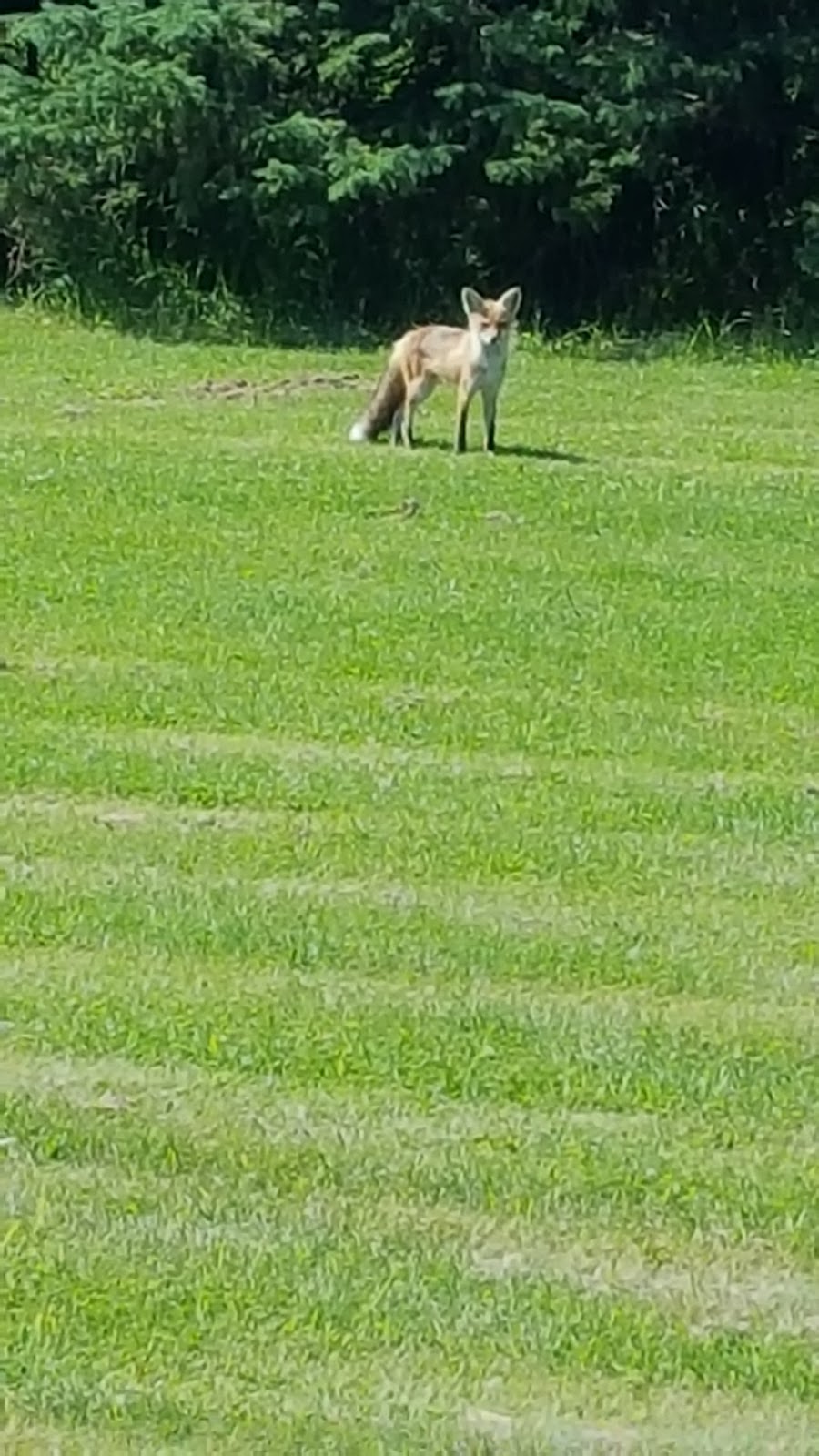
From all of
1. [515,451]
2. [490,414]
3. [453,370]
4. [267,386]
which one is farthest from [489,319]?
Answer: [267,386]

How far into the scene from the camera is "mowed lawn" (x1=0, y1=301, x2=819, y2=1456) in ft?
16.4

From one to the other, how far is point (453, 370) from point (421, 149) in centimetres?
661

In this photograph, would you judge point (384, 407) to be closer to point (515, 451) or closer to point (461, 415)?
point (461, 415)

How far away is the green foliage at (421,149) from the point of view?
70.0ft

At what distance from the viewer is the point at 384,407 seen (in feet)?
52.0

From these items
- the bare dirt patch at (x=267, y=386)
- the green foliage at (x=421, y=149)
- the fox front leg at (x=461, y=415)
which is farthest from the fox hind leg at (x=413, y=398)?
the green foliage at (x=421, y=149)

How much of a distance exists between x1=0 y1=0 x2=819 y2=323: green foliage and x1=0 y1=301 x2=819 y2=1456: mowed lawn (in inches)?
266

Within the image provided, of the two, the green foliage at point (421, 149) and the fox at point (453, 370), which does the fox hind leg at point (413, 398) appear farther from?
the green foliage at point (421, 149)

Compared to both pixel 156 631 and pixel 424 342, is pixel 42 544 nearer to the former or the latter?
pixel 156 631

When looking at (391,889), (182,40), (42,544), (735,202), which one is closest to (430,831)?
(391,889)

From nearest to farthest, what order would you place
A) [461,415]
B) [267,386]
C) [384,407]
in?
1. [461,415]
2. [384,407]
3. [267,386]

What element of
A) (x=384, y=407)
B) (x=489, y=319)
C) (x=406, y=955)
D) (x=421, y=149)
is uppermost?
(x=421, y=149)

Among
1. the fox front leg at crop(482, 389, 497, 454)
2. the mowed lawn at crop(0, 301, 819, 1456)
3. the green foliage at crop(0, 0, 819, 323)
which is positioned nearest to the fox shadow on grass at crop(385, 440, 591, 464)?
the fox front leg at crop(482, 389, 497, 454)

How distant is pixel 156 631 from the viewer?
1163 cm
